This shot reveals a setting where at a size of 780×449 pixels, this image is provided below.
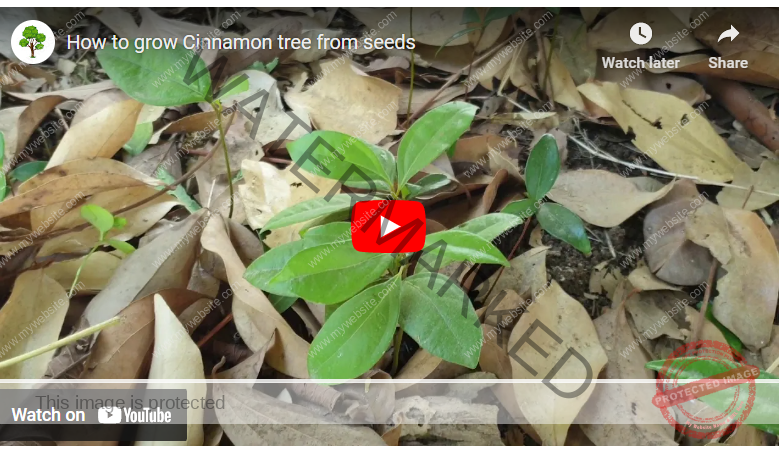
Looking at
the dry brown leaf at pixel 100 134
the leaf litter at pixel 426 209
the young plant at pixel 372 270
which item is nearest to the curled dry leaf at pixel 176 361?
the leaf litter at pixel 426 209

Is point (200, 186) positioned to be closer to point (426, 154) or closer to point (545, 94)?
point (426, 154)

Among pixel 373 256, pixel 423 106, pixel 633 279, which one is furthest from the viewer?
pixel 423 106

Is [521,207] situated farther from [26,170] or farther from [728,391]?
[26,170]

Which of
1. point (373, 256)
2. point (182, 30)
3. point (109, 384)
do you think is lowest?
point (109, 384)

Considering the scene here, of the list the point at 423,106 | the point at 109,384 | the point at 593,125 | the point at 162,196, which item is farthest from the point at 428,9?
the point at 109,384

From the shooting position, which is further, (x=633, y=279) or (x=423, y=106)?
(x=423, y=106)

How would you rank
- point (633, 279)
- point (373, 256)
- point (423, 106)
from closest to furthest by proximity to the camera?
1. point (373, 256)
2. point (633, 279)
3. point (423, 106)
